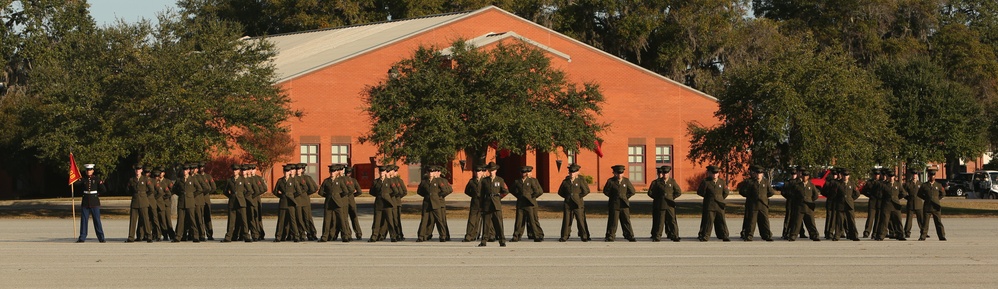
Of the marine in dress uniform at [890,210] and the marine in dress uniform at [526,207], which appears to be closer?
the marine in dress uniform at [526,207]

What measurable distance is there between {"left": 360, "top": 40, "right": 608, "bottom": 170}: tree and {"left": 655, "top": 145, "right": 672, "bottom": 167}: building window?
20.1 m

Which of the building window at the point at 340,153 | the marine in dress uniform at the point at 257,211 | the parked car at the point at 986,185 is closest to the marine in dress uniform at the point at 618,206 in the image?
the marine in dress uniform at the point at 257,211

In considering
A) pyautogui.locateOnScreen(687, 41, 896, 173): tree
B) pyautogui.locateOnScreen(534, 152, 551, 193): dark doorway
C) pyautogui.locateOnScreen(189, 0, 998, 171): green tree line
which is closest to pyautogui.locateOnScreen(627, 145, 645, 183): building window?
pyautogui.locateOnScreen(534, 152, 551, 193): dark doorway

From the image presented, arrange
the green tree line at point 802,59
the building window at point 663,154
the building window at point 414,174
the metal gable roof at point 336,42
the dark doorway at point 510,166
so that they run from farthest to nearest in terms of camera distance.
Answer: the building window at point 663,154 → the dark doorway at point 510,166 → the building window at point 414,174 → the metal gable roof at point 336,42 → the green tree line at point 802,59

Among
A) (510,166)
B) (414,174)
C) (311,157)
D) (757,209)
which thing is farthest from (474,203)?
(510,166)

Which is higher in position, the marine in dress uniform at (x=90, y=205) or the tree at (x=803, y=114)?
the tree at (x=803, y=114)

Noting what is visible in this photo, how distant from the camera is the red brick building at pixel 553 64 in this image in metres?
55.5

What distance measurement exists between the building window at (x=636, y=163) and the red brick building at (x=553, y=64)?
0.04 metres

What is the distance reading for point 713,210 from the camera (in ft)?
83.6

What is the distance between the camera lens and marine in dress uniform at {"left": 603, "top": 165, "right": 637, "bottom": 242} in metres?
25.3

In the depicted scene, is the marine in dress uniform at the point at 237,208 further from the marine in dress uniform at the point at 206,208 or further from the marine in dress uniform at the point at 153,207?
the marine in dress uniform at the point at 153,207
